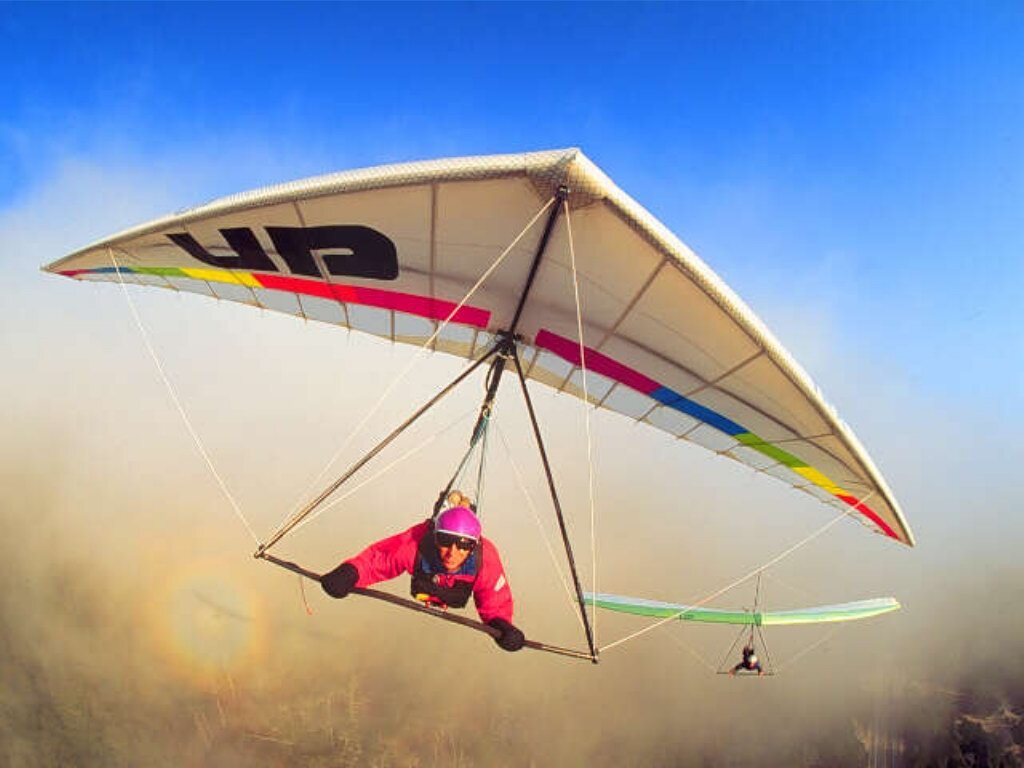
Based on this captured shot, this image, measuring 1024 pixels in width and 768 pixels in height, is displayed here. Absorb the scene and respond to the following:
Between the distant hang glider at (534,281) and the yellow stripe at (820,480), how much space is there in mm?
34

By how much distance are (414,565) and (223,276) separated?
4204 millimetres

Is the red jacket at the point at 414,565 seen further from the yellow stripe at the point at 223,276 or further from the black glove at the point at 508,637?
the yellow stripe at the point at 223,276

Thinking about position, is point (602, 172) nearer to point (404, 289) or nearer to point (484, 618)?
point (404, 289)

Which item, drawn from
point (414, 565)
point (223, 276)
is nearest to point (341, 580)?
point (414, 565)

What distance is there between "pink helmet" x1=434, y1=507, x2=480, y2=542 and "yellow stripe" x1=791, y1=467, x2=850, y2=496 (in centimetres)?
446

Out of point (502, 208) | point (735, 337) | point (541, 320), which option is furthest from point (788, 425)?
point (502, 208)

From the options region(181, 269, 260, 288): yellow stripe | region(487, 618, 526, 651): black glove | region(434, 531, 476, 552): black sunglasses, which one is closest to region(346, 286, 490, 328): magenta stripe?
region(181, 269, 260, 288): yellow stripe

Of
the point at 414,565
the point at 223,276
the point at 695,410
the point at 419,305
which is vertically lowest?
the point at 414,565

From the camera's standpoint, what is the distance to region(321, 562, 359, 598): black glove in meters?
3.94

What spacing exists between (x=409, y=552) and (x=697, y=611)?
6.99m

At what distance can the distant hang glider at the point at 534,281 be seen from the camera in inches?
137

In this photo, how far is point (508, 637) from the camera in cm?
408

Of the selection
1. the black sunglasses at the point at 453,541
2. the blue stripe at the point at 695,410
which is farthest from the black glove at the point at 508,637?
the blue stripe at the point at 695,410

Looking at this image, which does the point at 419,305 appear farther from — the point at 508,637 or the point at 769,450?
the point at 769,450
